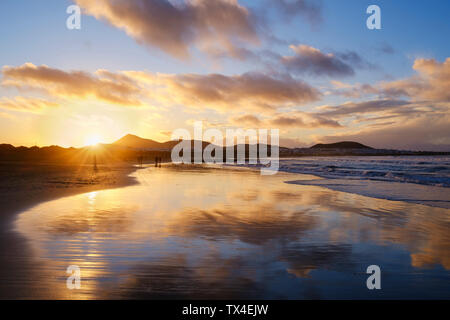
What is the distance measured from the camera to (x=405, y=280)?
562 cm

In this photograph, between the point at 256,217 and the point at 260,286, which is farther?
the point at 256,217

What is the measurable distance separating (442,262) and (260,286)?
437 centimetres

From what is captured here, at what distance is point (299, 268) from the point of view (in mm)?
6109

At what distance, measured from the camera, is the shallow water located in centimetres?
518

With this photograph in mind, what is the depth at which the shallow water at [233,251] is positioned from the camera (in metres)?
5.18

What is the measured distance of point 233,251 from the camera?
718 centimetres
